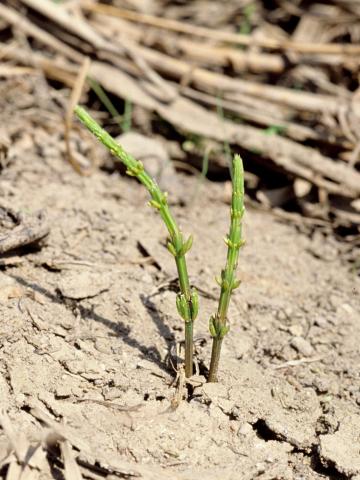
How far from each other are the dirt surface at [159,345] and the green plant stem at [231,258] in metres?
0.22

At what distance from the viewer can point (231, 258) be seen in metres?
1.95

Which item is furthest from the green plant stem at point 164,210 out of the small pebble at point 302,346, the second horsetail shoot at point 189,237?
the small pebble at point 302,346

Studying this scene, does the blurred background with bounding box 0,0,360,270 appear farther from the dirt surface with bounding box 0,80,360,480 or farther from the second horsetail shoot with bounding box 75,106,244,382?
the second horsetail shoot with bounding box 75,106,244,382

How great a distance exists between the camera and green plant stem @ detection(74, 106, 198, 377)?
1.87 meters

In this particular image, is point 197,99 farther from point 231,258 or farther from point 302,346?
point 231,258

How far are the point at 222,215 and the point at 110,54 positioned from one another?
46.0 inches

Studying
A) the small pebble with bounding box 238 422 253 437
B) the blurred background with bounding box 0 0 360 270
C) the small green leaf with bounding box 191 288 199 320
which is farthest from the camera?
the blurred background with bounding box 0 0 360 270

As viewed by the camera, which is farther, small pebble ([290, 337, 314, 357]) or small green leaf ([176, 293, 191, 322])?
small pebble ([290, 337, 314, 357])

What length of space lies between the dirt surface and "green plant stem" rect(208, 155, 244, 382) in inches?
8.9

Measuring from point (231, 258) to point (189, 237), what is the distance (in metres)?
0.15

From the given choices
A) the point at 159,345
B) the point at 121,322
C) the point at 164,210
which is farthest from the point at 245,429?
the point at 164,210

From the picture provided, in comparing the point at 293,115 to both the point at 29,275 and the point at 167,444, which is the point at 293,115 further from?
the point at 167,444

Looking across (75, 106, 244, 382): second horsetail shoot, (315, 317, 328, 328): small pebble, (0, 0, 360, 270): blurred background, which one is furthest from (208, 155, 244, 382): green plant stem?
(0, 0, 360, 270): blurred background

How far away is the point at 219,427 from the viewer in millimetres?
2143
